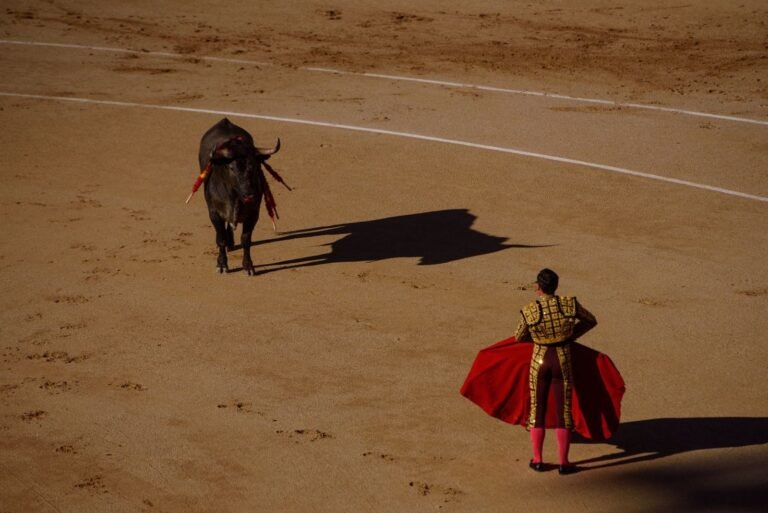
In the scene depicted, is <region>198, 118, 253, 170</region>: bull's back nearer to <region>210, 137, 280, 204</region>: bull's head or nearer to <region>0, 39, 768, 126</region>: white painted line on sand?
<region>210, 137, 280, 204</region>: bull's head

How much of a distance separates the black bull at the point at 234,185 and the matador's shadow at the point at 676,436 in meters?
5.44

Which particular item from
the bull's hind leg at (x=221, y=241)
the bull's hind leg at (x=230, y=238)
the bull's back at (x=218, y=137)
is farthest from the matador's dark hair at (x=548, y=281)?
the bull's hind leg at (x=230, y=238)

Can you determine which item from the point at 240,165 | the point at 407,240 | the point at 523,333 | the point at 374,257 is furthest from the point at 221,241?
the point at 523,333

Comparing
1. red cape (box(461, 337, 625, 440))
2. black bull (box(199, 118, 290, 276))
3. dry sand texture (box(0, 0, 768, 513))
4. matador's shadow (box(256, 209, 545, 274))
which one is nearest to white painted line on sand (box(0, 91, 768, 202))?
dry sand texture (box(0, 0, 768, 513))

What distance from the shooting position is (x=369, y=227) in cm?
1519

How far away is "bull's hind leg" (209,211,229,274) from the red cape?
5.39m

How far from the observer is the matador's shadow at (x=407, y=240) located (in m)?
14.1

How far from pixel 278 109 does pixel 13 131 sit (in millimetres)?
4552

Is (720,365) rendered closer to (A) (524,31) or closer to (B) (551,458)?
(B) (551,458)

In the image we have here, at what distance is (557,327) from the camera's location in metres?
8.32

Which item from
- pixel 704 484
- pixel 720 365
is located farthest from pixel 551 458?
pixel 720 365

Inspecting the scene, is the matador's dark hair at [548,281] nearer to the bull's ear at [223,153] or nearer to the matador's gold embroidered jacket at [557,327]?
the matador's gold embroidered jacket at [557,327]

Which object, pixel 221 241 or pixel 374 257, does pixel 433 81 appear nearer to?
pixel 374 257

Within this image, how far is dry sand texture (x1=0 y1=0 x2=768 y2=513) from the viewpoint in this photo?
895 cm
